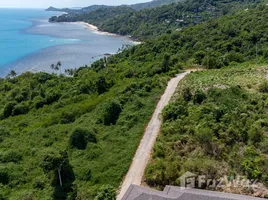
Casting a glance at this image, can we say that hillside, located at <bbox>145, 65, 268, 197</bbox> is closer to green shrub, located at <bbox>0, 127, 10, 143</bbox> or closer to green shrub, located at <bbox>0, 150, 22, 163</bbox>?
green shrub, located at <bbox>0, 150, 22, 163</bbox>

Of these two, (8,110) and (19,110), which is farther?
(8,110)

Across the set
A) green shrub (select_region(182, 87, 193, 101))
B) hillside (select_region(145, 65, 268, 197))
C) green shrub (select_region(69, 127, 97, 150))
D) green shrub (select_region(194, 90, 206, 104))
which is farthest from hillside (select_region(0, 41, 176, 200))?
green shrub (select_region(194, 90, 206, 104))

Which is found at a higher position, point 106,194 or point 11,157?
point 106,194

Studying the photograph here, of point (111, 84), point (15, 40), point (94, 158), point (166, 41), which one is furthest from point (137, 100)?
point (15, 40)

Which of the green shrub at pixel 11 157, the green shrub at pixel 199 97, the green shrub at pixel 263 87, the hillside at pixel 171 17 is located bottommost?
the green shrub at pixel 11 157

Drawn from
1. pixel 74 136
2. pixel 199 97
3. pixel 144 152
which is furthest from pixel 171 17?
pixel 144 152

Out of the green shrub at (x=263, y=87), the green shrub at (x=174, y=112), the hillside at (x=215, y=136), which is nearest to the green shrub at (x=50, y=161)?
the hillside at (x=215, y=136)

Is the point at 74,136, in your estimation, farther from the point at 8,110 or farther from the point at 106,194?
the point at 8,110

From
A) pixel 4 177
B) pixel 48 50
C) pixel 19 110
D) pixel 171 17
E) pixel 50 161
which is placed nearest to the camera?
pixel 50 161

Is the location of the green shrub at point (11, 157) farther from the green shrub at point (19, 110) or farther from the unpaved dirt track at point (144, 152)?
the green shrub at point (19, 110)
